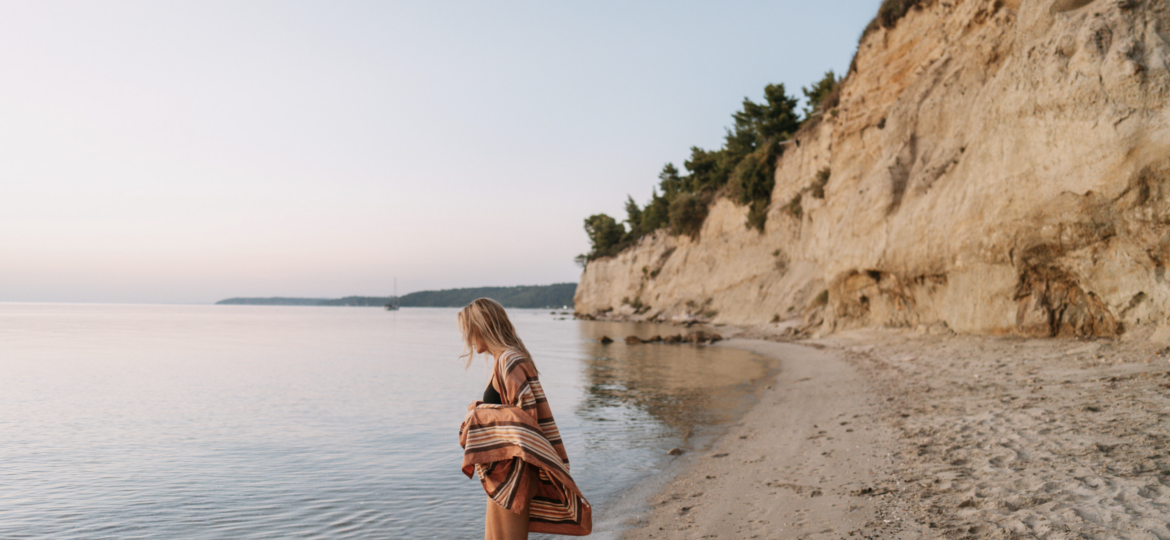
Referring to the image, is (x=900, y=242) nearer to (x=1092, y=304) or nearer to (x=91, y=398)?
(x=1092, y=304)

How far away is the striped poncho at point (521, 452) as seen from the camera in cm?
296

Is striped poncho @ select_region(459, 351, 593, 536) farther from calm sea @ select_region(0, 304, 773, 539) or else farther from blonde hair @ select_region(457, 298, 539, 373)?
calm sea @ select_region(0, 304, 773, 539)

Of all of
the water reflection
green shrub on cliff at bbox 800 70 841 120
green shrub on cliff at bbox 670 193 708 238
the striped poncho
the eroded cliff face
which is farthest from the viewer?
green shrub on cliff at bbox 670 193 708 238

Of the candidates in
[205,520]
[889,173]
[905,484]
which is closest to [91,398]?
[205,520]

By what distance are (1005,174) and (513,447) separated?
13214mm

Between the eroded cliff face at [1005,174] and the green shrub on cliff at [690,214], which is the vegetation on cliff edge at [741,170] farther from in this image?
the eroded cliff face at [1005,174]

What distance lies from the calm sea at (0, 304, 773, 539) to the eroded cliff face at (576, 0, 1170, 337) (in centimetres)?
543

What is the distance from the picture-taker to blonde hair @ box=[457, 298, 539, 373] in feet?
10.2

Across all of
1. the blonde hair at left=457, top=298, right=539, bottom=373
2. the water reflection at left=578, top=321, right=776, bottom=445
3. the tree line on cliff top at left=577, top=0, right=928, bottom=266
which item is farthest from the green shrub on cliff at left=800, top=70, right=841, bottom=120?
the blonde hair at left=457, top=298, right=539, bottom=373

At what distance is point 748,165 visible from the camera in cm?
4009

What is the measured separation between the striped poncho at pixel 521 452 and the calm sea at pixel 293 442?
2.34 meters

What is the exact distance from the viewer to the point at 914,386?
996 cm

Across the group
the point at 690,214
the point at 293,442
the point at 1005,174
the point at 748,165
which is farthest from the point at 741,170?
the point at 293,442

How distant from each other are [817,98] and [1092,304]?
33.0m
